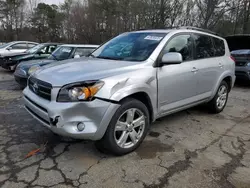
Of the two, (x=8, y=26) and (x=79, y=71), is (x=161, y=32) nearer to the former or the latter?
(x=79, y=71)

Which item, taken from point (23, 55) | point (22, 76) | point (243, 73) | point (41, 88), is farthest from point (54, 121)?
point (23, 55)

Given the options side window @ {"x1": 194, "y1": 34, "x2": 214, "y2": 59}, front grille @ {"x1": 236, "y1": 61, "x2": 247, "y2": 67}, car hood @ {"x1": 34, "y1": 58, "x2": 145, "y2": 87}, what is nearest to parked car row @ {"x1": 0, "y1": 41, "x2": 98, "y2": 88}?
car hood @ {"x1": 34, "y1": 58, "x2": 145, "y2": 87}

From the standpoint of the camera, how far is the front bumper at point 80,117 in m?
2.52

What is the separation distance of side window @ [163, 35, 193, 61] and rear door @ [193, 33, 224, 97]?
6.5 inches

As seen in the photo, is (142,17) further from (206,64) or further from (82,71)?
(82,71)

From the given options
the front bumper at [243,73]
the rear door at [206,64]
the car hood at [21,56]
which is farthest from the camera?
the car hood at [21,56]

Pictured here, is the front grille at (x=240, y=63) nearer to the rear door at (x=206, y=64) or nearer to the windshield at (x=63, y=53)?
the rear door at (x=206, y=64)

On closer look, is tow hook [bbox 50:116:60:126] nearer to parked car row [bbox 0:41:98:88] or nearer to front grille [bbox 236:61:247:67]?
parked car row [bbox 0:41:98:88]

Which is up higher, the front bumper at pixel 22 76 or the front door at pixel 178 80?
the front door at pixel 178 80

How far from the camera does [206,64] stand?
4.11 metres

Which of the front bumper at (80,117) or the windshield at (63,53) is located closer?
the front bumper at (80,117)

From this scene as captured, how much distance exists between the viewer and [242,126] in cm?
423

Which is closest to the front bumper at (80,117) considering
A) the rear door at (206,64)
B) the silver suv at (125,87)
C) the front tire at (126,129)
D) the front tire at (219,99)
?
the silver suv at (125,87)

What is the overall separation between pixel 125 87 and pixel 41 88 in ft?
3.57
